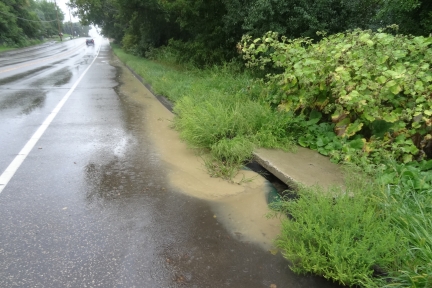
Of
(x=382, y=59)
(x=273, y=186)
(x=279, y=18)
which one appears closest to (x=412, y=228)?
(x=273, y=186)

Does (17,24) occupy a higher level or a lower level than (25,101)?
lower

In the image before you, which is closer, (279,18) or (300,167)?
(300,167)

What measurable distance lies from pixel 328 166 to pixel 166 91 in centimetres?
613

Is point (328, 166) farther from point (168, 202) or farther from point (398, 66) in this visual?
point (168, 202)

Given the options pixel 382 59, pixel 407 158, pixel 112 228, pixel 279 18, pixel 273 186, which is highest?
pixel 279 18

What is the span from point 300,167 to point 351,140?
989mm

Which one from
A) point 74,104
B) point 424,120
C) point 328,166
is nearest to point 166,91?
point 74,104

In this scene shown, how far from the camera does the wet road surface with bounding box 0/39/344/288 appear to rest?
2510 millimetres

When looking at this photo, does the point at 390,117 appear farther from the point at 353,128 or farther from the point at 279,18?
the point at 279,18

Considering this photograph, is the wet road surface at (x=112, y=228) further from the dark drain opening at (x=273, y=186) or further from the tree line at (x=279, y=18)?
the tree line at (x=279, y=18)

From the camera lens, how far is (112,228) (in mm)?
3094

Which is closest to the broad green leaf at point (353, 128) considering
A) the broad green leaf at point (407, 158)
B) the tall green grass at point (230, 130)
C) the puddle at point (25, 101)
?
the broad green leaf at point (407, 158)

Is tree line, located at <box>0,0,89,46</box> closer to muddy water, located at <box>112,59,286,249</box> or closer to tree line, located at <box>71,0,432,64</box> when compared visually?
tree line, located at <box>71,0,432,64</box>

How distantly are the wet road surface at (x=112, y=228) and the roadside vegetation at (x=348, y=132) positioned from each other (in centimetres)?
38
